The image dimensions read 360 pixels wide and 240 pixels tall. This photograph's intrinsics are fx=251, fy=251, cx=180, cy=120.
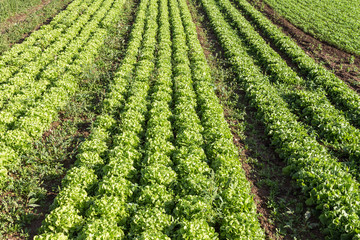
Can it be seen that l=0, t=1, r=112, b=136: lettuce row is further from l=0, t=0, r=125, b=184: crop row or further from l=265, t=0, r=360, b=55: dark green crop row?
l=265, t=0, r=360, b=55: dark green crop row

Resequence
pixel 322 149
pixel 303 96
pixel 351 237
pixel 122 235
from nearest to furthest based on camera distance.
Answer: pixel 122 235 → pixel 351 237 → pixel 322 149 → pixel 303 96

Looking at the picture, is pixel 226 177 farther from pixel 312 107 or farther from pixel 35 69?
pixel 35 69

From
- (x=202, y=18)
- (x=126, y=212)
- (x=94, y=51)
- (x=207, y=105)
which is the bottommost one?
(x=126, y=212)

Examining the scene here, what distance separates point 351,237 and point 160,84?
1074cm

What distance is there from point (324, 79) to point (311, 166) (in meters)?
8.97

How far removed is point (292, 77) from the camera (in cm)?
1642

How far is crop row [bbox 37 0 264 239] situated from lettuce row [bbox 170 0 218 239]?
3 centimetres

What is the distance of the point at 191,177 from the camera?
8422 millimetres

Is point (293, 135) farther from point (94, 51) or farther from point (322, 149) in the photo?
point (94, 51)

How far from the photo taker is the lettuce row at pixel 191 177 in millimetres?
7016

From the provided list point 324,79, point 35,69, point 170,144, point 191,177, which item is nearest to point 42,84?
point 35,69

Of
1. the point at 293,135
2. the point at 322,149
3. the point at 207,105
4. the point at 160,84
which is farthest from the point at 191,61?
the point at 322,149

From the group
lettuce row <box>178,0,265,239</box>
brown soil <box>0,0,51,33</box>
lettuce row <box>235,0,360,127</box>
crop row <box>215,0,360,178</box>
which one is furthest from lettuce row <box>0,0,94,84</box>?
lettuce row <box>235,0,360,127</box>

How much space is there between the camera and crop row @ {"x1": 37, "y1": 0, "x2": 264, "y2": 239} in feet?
23.3
